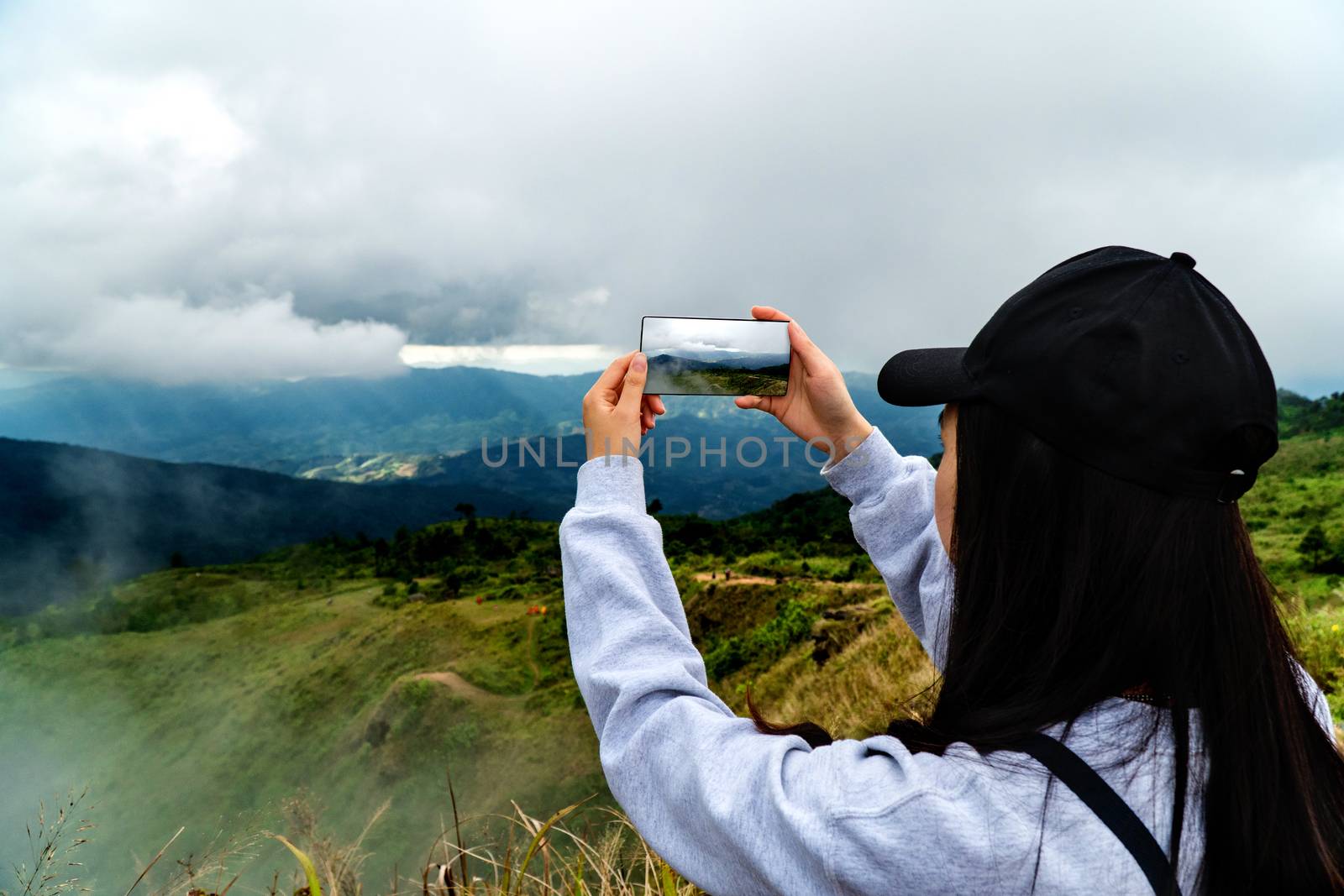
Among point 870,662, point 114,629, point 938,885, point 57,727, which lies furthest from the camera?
point 114,629

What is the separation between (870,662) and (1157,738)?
7348 mm

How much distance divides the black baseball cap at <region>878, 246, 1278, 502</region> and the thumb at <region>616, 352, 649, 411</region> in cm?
70

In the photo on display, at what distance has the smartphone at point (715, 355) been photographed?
191 cm

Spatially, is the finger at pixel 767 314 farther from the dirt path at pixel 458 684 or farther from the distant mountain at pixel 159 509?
the distant mountain at pixel 159 509

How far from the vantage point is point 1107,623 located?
1125mm

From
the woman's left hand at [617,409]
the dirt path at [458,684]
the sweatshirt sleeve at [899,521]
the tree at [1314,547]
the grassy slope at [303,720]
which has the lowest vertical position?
the grassy slope at [303,720]

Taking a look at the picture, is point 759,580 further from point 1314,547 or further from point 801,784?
point 801,784

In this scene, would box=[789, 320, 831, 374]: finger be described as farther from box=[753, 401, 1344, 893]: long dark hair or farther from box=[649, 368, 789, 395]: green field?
box=[753, 401, 1344, 893]: long dark hair

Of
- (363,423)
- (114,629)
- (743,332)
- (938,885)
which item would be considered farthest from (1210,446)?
(363,423)

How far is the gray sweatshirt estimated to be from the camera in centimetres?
94

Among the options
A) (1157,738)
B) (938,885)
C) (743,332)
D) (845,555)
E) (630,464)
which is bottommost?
(845,555)

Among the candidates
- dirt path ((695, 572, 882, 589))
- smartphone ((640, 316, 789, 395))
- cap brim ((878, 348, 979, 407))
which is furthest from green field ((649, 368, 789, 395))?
dirt path ((695, 572, 882, 589))

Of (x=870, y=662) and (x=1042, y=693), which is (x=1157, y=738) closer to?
(x=1042, y=693)

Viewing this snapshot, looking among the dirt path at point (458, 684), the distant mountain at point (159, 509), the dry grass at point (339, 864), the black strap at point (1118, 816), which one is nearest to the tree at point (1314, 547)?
the dry grass at point (339, 864)
